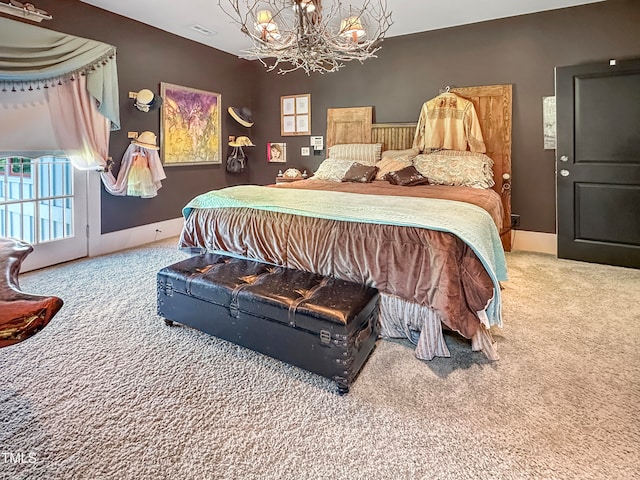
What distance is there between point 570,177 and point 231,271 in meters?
3.49

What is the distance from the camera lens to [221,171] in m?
5.74

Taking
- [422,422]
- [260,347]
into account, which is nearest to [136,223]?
[260,347]

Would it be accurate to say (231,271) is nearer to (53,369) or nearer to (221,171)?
(53,369)

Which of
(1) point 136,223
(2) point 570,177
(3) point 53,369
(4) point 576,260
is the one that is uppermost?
(2) point 570,177

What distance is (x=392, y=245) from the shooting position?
2.18 meters

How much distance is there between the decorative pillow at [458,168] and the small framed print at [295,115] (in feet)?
6.77

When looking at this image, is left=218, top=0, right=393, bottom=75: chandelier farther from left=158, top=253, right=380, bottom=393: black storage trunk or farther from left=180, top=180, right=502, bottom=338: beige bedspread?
left=158, top=253, right=380, bottom=393: black storage trunk

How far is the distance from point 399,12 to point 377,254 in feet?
10.0

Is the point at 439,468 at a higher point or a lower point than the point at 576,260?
lower

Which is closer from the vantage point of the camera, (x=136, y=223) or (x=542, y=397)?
(x=542, y=397)

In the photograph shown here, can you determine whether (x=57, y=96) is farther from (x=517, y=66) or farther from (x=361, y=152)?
(x=517, y=66)

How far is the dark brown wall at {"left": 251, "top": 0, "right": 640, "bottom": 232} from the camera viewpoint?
379 cm

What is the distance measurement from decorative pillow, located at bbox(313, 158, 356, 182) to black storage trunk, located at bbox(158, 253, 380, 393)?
210 cm

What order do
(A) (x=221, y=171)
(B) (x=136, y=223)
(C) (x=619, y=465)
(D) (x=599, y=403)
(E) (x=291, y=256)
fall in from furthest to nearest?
(A) (x=221, y=171) → (B) (x=136, y=223) → (E) (x=291, y=256) → (D) (x=599, y=403) → (C) (x=619, y=465)
